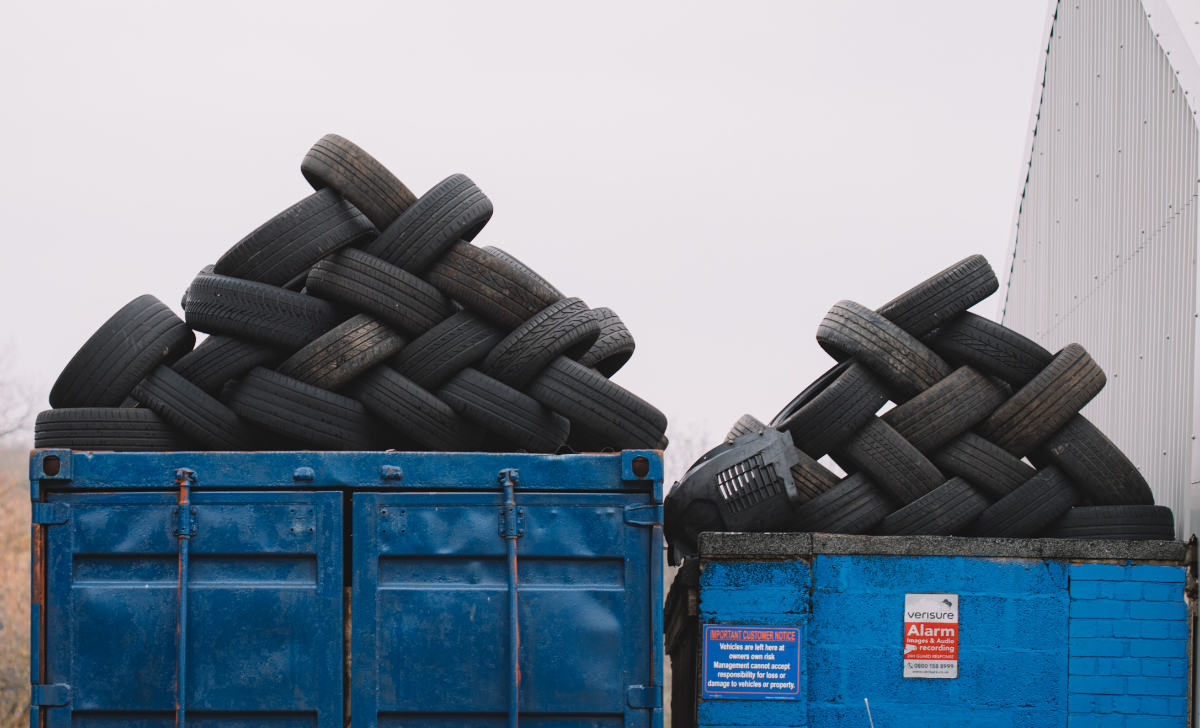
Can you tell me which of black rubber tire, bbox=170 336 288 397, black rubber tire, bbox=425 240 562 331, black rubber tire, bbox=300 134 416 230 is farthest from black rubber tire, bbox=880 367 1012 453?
black rubber tire, bbox=170 336 288 397

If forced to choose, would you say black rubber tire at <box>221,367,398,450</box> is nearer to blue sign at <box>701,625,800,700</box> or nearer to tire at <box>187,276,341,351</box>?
tire at <box>187,276,341,351</box>

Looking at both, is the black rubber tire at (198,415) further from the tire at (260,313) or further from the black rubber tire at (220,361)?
the tire at (260,313)

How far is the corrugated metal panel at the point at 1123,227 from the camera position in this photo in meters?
5.80

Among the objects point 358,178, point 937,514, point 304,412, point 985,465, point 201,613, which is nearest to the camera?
point 201,613

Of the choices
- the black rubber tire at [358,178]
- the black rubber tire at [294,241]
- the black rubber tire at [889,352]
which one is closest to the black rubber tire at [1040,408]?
the black rubber tire at [889,352]

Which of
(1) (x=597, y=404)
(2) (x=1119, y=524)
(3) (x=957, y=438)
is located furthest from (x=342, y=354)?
(2) (x=1119, y=524)

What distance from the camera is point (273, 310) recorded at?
15.5 ft

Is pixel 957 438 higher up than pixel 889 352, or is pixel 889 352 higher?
pixel 889 352

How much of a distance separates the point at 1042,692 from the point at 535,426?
271 centimetres

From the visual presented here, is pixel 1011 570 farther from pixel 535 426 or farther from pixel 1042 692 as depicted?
pixel 535 426

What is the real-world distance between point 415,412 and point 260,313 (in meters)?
0.91

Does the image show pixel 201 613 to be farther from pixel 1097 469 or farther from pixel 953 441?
pixel 1097 469

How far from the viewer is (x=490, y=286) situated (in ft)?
15.5

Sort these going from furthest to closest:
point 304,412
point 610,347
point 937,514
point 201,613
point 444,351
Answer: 1. point 610,347
2. point 937,514
3. point 444,351
4. point 304,412
5. point 201,613
